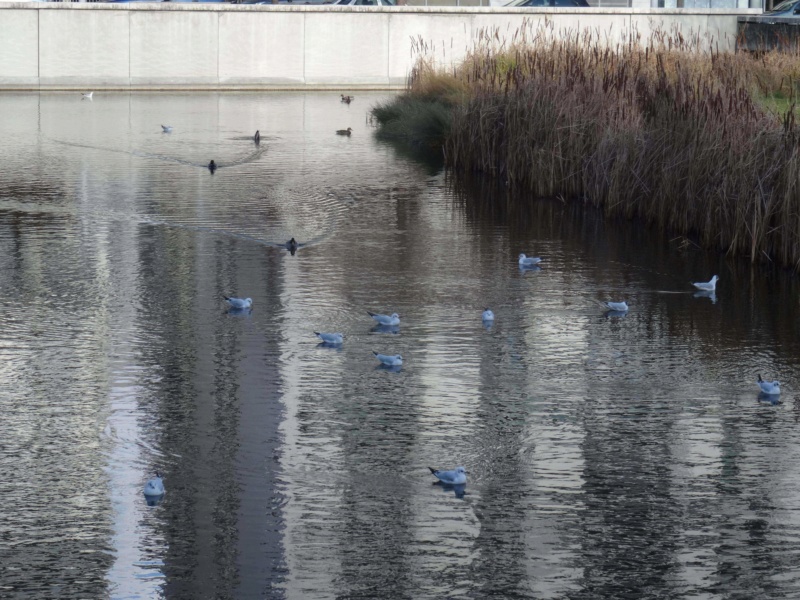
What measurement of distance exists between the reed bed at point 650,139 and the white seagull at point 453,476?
21.7 ft

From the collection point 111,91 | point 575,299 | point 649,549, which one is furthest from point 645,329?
→ point 111,91

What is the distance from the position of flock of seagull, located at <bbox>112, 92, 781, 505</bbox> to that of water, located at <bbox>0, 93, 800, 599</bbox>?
8 centimetres

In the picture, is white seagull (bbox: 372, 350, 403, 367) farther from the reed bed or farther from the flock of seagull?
the reed bed

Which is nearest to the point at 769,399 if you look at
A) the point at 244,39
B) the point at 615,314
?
the point at 615,314

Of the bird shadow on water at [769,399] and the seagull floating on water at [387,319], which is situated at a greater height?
the seagull floating on water at [387,319]

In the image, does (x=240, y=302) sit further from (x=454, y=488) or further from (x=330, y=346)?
(x=454, y=488)

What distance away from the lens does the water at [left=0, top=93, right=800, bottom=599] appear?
627 centimetres

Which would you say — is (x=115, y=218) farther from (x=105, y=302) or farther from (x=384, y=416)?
(x=384, y=416)

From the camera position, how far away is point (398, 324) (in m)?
10.6

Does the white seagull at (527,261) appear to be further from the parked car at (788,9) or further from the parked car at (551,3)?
the parked car at (788,9)

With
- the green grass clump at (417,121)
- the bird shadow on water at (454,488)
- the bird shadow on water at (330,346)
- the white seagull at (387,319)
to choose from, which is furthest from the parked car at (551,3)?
the bird shadow on water at (454,488)

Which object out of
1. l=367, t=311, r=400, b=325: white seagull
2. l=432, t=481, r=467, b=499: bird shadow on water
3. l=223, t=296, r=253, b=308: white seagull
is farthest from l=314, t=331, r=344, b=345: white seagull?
l=432, t=481, r=467, b=499: bird shadow on water

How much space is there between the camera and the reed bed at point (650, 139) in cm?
1334

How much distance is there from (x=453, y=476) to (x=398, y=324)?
11.7 ft
